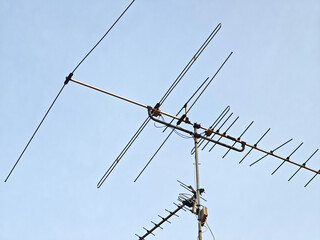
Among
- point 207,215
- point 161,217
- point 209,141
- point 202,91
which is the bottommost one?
point 207,215

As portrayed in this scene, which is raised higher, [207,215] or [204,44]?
[204,44]

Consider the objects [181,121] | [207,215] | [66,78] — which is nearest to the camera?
[207,215]

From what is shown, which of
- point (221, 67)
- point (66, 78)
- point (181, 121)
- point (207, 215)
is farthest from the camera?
point (221, 67)

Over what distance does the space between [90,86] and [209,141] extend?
2.74 m

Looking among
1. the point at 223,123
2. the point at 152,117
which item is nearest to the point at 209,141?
the point at 223,123

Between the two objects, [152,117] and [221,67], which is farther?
[221,67]

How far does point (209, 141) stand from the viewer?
11125 mm

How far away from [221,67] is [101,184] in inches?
145

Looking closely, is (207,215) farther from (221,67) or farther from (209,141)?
(221,67)

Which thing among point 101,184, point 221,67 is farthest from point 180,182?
point 221,67

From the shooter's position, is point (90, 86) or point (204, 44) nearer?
point (90, 86)

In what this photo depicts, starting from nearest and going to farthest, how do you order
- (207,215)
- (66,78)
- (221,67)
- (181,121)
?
1. (207,215)
2. (66,78)
3. (181,121)
4. (221,67)

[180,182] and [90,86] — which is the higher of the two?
[90,86]

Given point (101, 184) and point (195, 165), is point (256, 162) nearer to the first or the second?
point (195, 165)
